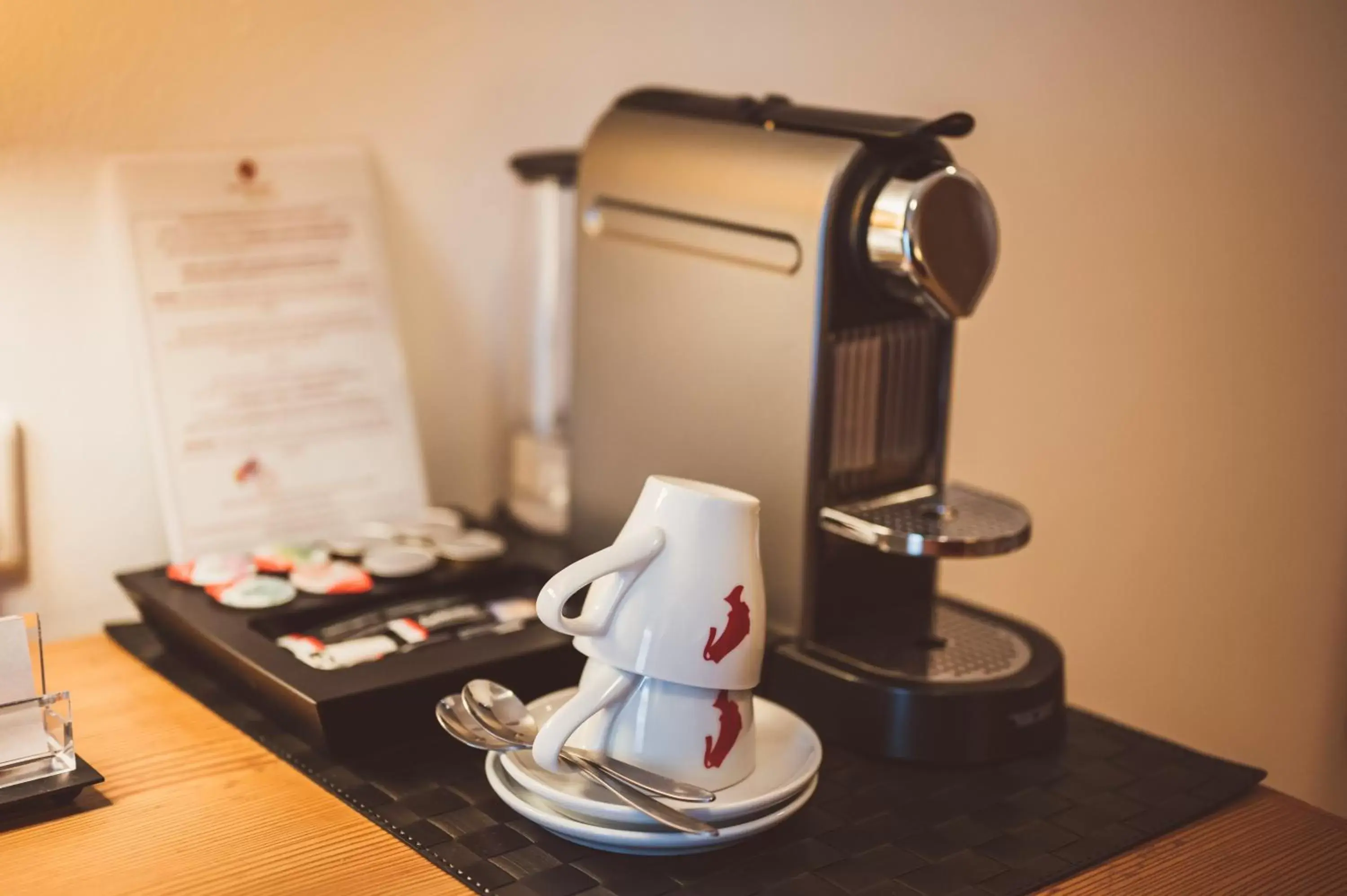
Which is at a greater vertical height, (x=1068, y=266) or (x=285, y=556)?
(x=1068, y=266)

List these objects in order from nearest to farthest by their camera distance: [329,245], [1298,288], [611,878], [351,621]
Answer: [611,878] < [351,621] < [329,245] < [1298,288]

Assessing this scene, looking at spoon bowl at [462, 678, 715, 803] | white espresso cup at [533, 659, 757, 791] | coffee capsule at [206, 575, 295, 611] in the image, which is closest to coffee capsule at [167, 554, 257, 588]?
coffee capsule at [206, 575, 295, 611]

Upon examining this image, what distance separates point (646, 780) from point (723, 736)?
50 millimetres

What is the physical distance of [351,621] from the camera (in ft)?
3.15

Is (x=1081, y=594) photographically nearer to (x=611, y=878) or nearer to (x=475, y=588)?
(x=475, y=588)

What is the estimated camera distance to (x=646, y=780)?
28.5 inches

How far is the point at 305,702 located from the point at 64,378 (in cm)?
37

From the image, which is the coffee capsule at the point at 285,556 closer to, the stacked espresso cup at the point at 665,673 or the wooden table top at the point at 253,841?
the wooden table top at the point at 253,841

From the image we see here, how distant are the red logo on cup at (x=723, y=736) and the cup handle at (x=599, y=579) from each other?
79 millimetres

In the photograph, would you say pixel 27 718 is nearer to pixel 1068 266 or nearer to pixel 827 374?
pixel 827 374

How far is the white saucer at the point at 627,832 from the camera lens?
707 mm

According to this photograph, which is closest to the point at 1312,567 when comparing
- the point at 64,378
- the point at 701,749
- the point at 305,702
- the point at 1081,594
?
the point at 1081,594

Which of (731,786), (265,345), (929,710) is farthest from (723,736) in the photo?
(265,345)

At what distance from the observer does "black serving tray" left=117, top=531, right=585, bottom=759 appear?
0.82m
